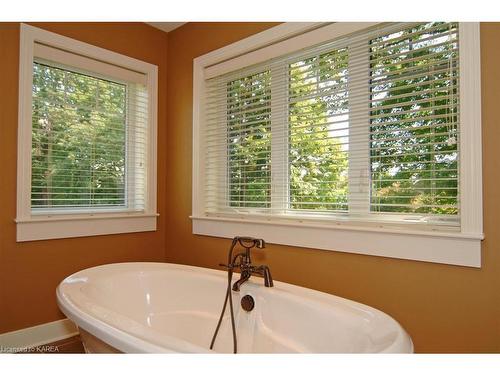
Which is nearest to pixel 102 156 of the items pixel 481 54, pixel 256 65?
pixel 256 65

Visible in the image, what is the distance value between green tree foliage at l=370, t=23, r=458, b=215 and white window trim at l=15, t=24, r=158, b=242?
1.82 metres

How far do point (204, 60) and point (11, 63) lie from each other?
1.26 metres

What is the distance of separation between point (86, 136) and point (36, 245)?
32.7 inches

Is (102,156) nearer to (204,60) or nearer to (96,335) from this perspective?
(204,60)

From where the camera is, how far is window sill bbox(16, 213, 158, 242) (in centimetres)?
214

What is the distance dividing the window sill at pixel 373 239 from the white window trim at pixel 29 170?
33.9 inches

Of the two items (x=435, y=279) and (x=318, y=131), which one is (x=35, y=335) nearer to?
(x=318, y=131)

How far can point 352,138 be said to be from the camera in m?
1.83

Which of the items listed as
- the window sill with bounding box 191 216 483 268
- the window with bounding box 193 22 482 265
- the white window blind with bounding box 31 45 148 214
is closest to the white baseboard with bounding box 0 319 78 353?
the white window blind with bounding box 31 45 148 214

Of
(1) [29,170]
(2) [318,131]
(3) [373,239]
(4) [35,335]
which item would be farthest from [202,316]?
(1) [29,170]

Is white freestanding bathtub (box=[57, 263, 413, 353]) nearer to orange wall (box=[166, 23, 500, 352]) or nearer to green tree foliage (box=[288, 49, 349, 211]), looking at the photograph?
orange wall (box=[166, 23, 500, 352])

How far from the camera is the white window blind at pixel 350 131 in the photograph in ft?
5.11

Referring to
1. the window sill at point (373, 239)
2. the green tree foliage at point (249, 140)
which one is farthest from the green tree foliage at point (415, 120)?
the green tree foliage at point (249, 140)

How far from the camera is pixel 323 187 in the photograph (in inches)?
77.4
